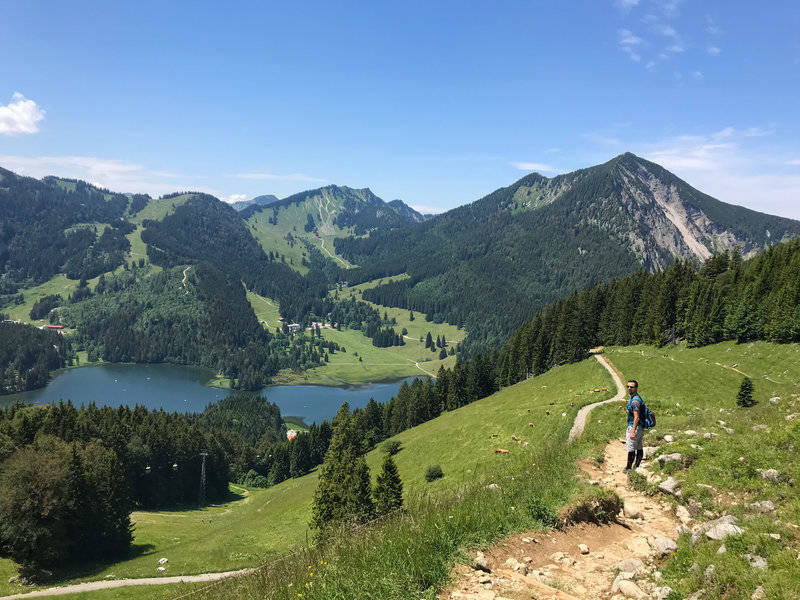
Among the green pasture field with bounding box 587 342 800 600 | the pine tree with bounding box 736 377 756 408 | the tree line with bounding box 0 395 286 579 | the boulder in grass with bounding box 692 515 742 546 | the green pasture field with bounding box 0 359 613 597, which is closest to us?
the green pasture field with bounding box 587 342 800 600

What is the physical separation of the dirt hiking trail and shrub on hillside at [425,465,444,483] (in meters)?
42.2

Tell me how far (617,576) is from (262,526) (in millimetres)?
66074

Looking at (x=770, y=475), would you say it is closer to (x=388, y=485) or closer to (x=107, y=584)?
(x=388, y=485)

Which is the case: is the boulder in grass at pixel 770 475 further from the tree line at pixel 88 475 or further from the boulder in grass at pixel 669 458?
the tree line at pixel 88 475

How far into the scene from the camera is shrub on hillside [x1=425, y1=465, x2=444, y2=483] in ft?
168

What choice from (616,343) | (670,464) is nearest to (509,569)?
(670,464)

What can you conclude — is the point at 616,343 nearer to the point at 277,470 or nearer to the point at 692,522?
the point at 692,522

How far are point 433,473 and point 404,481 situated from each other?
6.93m

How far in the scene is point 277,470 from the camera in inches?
4815

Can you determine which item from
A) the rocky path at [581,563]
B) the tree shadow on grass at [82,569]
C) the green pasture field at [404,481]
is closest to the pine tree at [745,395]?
the green pasture field at [404,481]

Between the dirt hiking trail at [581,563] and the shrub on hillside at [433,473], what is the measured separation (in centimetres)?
4224

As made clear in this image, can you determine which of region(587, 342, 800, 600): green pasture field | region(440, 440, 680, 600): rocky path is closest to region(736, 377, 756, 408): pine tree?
region(587, 342, 800, 600): green pasture field

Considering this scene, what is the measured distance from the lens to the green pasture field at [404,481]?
46656mm

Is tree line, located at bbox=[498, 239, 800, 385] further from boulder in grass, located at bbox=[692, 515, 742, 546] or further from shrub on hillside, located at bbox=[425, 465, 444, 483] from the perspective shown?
boulder in grass, located at bbox=[692, 515, 742, 546]
